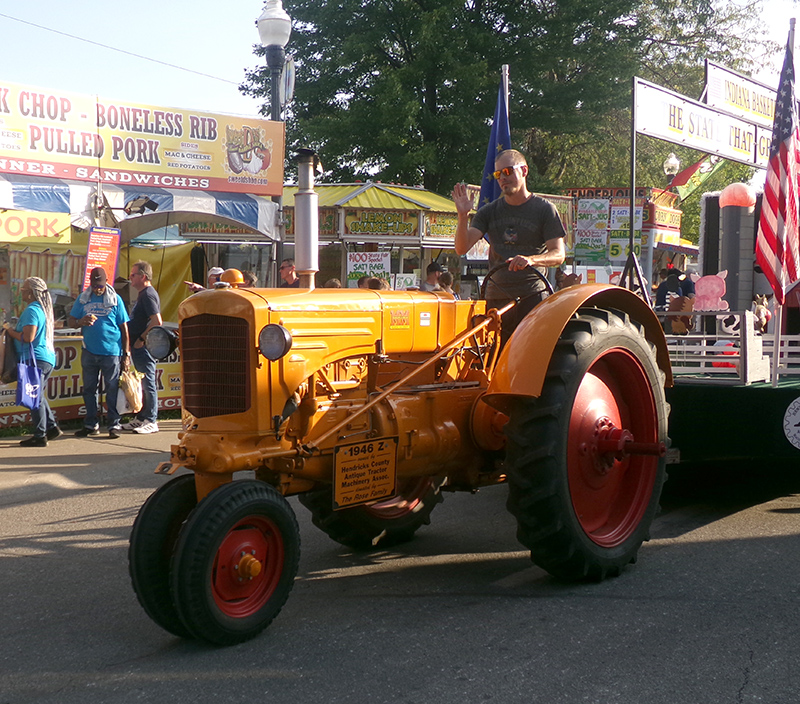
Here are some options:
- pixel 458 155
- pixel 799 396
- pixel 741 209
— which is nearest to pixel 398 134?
pixel 458 155

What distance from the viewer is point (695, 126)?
7512mm

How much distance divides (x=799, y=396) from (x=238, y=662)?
3619 millimetres

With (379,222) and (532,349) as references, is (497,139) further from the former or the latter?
(379,222)

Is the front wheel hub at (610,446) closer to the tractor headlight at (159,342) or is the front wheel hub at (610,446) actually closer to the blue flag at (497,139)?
the tractor headlight at (159,342)

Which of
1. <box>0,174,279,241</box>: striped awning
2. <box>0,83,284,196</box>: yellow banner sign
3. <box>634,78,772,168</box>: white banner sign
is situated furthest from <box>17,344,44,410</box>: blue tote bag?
<box>634,78,772,168</box>: white banner sign

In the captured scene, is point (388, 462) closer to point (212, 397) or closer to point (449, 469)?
point (449, 469)

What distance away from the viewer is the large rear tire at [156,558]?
346 centimetres

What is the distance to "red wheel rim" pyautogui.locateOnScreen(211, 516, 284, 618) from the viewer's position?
3463mm

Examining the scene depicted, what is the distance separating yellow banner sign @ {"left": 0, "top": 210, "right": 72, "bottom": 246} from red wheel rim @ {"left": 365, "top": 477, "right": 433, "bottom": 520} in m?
6.28

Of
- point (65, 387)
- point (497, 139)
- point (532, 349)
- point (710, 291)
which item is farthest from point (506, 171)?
point (65, 387)

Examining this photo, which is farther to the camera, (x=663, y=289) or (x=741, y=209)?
(x=663, y=289)

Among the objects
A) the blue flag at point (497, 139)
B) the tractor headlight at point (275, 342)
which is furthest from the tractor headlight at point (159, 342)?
the blue flag at point (497, 139)

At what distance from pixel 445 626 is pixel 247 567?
0.84m

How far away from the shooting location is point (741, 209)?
360 inches
